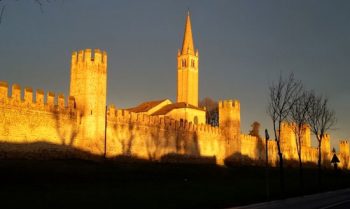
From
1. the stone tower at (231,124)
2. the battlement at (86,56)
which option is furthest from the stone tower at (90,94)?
the stone tower at (231,124)

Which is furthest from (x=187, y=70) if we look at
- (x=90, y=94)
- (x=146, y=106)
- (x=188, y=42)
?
(x=90, y=94)

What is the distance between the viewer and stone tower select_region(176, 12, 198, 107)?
3745 inches

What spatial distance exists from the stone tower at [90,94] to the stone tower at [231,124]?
78.5ft

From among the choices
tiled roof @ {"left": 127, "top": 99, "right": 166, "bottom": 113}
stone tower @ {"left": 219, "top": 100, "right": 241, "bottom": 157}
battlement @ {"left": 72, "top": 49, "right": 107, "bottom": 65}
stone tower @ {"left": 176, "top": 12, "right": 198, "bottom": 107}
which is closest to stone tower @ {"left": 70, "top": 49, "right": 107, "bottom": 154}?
battlement @ {"left": 72, "top": 49, "right": 107, "bottom": 65}

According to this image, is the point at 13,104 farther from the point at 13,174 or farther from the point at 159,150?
the point at 159,150

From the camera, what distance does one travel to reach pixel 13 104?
31172 mm

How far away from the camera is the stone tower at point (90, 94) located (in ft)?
121

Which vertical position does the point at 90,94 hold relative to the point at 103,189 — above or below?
above

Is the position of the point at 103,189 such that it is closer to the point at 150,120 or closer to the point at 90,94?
the point at 90,94

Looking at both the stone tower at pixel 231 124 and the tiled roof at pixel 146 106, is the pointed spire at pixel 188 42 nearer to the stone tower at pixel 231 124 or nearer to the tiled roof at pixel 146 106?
the tiled roof at pixel 146 106

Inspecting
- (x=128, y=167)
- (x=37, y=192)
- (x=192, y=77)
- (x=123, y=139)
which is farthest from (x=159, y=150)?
(x=192, y=77)

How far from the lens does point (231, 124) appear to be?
59375 mm

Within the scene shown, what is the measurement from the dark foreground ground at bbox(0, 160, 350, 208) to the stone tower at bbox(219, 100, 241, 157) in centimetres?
1939

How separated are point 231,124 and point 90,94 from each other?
2589 cm
